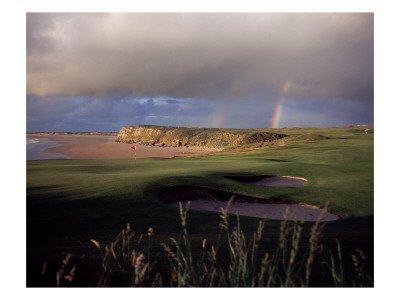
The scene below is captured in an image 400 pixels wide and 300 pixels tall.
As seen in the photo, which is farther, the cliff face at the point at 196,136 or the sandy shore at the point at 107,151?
the cliff face at the point at 196,136

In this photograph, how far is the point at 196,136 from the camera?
379 ft

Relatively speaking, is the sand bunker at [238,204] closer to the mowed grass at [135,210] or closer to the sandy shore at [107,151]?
the mowed grass at [135,210]

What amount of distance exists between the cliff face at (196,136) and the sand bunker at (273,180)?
73398mm

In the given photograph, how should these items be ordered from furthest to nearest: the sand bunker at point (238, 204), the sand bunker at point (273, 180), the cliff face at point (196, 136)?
the cliff face at point (196, 136) → the sand bunker at point (273, 180) → the sand bunker at point (238, 204)

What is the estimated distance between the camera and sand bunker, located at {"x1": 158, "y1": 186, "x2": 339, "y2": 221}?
11648mm

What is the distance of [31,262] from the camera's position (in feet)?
13.7

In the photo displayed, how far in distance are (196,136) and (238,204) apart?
102558 millimetres

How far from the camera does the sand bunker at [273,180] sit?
60.3 feet

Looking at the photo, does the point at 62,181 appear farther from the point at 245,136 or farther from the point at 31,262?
the point at 245,136

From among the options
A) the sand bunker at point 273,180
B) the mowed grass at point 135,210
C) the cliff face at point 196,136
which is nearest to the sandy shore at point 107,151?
the cliff face at point 196,136

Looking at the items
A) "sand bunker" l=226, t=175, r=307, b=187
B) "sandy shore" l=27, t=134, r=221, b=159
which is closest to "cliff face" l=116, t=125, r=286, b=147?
"sandy shore" l=27, t=134, r=221, b=159

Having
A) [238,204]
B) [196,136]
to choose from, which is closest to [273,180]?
[238,204]

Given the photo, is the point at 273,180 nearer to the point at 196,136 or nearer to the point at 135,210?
the point at 135,210
